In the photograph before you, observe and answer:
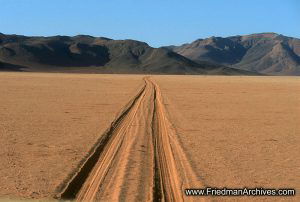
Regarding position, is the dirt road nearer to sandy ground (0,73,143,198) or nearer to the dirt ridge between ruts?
the dirt ridge between ruts

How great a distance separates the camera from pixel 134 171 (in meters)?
9.91

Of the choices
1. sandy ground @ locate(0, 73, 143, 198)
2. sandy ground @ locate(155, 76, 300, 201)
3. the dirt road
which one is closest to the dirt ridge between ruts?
the dirt road

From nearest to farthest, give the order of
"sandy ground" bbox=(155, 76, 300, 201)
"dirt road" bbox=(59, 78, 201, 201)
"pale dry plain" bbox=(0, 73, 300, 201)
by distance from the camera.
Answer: "dirt road" bbox=(59, 78, 201, 201) → "pale dry plain" bbox=(0, 73, 300, 201) → "sandy ground" bbox=(155, 76, 300, 201)

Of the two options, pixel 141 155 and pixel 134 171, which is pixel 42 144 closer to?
pixel 141 155

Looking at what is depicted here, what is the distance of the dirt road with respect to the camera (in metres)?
8.23

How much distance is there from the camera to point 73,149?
12.9 metres

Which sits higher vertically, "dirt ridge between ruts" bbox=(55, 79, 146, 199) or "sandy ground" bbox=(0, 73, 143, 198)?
"dirt ridge between ruts" bbox=(55, 79, 146, 199)

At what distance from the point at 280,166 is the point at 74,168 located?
13.3ft

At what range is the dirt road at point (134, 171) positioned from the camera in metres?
8.23

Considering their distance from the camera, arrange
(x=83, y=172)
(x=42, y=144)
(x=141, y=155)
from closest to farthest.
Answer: (x=83, y=172) < (x=141, y=155) < (x=42, y=144)

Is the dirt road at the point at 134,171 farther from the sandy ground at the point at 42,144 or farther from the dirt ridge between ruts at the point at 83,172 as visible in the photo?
the sandy ground at the point at 42,144

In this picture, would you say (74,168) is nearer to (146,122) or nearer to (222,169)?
(222,169)

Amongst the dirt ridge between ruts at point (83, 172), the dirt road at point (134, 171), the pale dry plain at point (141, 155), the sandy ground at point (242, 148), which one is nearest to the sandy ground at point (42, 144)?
the pale dry plain at point (141, 155)

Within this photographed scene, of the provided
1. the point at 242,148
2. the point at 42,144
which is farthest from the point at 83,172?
the point at 242,148
